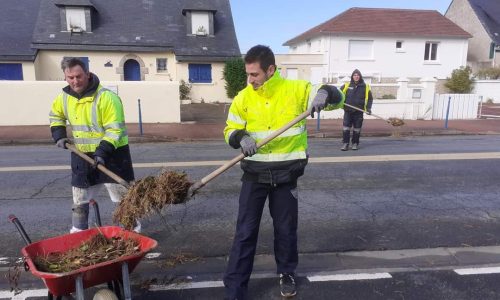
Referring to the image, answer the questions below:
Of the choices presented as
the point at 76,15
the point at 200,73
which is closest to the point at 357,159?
the point at 200,73

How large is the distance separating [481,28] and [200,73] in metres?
26.4

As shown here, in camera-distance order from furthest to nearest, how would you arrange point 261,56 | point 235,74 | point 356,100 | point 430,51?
1. point 430,51
2. point 235,74
3. point 356,100
4. point 261,56

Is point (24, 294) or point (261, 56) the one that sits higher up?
point (261, 56)

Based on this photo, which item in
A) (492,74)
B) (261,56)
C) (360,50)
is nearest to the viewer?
(261,56)

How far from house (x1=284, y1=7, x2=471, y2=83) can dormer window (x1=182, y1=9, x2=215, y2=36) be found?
29.3 ft

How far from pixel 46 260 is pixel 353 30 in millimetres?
29843

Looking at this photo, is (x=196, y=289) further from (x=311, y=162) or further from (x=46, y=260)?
(x=311, y=162)

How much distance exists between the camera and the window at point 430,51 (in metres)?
31.0

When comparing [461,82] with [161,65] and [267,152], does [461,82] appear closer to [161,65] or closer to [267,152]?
[161,65]

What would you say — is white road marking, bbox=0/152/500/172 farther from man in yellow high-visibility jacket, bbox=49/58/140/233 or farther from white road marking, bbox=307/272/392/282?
white road marking, bbox=307/272/392/282

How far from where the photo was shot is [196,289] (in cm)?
359

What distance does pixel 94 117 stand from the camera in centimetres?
379

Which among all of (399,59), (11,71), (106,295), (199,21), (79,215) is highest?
(199,21)

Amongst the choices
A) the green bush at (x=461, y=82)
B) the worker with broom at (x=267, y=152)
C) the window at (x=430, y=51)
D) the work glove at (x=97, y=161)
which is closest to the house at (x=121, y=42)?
the green bush at (x=461, y=82)
